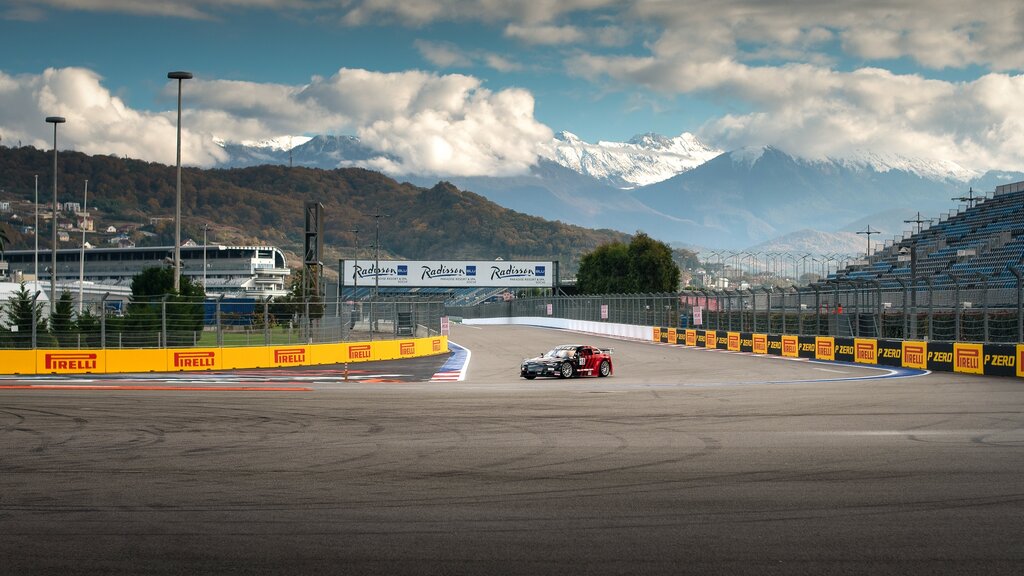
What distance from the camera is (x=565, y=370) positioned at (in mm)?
31438

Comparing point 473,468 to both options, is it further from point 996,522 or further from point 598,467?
point 996,522

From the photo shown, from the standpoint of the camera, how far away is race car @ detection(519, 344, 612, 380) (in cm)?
3134

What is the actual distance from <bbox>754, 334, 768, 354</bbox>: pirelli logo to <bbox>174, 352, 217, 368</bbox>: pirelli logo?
78.9 feet

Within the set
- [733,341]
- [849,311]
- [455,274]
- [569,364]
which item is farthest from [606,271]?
[569,364]

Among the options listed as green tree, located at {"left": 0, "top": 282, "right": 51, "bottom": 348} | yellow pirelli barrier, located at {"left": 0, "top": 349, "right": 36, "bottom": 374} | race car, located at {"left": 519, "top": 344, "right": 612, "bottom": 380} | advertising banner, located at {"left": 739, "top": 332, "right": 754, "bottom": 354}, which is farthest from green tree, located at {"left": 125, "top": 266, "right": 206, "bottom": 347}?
advertising banner, located at {"left": 739, "top": 332, "right": 754, "bottom": 354}

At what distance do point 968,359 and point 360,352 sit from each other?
22496 mm

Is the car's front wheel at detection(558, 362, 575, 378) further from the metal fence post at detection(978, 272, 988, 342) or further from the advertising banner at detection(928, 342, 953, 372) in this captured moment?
the metal fence post at detection(978, 272, 988, 342)

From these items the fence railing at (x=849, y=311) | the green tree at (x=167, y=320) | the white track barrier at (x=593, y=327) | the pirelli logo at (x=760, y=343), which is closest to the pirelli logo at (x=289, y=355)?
the green tree at (x=167, y=320)

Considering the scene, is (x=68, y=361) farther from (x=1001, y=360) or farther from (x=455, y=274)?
(x=455, y=274)

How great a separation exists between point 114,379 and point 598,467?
72.7 ft

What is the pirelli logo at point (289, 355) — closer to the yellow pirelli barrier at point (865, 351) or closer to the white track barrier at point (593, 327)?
the yellow pirelli barrier at point (865, 351)

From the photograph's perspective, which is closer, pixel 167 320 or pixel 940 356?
pixel 940 356

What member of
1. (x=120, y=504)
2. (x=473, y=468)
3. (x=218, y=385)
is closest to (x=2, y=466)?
(x=120, y=504)

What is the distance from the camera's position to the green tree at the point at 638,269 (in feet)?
368
